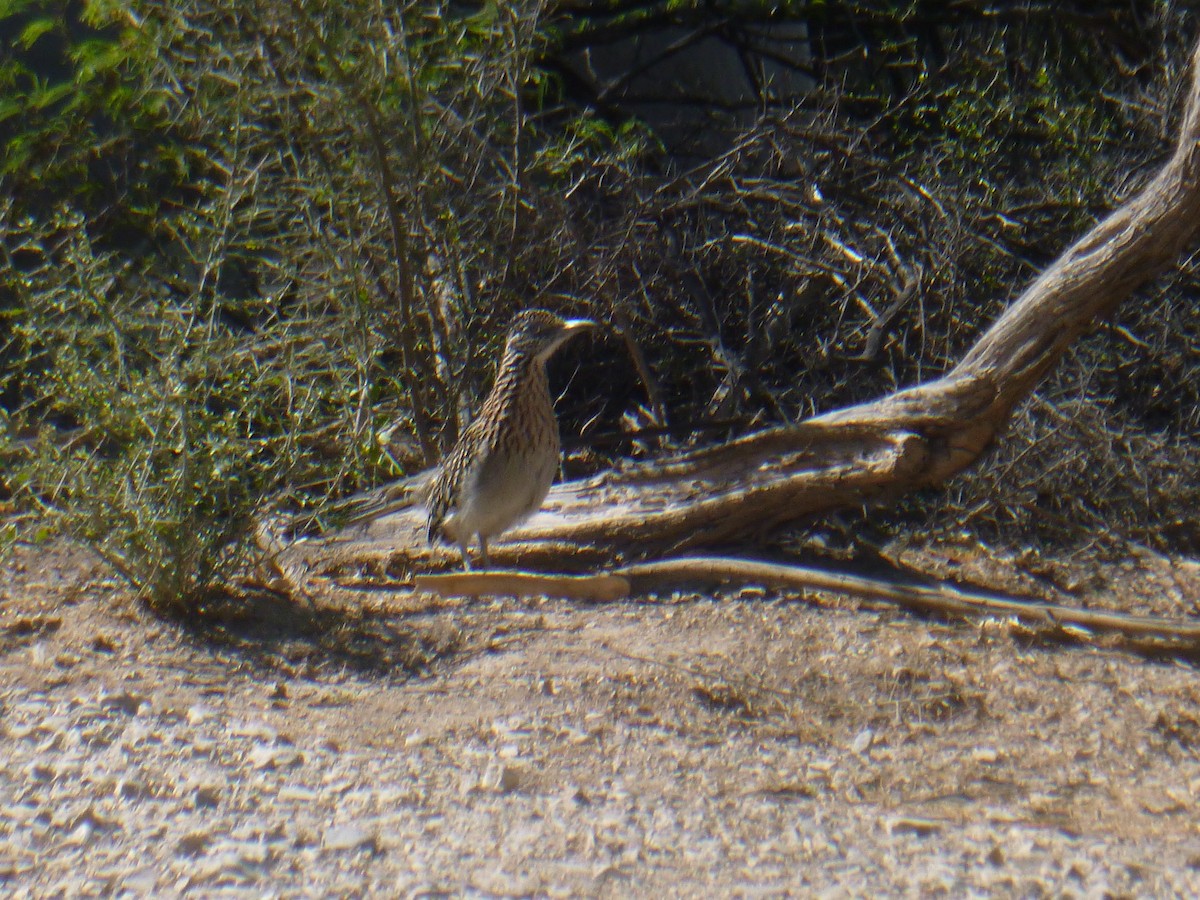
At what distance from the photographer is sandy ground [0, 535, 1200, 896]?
315cm

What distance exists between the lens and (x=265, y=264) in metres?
6.49

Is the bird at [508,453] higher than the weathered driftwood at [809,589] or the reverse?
higher

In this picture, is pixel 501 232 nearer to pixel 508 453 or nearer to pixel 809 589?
pixel 508 453

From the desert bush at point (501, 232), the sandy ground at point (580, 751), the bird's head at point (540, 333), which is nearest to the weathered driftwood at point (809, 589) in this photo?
the sandy ground at point (580, 751)

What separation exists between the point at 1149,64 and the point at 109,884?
6.50 meters

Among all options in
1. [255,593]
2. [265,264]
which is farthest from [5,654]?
[265,264]

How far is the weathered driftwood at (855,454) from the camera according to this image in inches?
206

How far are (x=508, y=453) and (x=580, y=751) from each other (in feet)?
6.12

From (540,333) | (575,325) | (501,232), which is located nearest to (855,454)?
(575,325)

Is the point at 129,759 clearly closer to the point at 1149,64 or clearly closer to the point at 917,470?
the point at 917,470

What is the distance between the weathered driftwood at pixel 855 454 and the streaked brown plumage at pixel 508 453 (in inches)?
13.5

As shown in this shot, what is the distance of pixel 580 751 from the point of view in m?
3.88

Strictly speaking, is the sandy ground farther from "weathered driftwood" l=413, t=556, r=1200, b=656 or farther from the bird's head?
the bird's head

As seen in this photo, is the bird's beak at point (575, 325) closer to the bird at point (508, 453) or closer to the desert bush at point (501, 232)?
the bird at point (508, 453)
